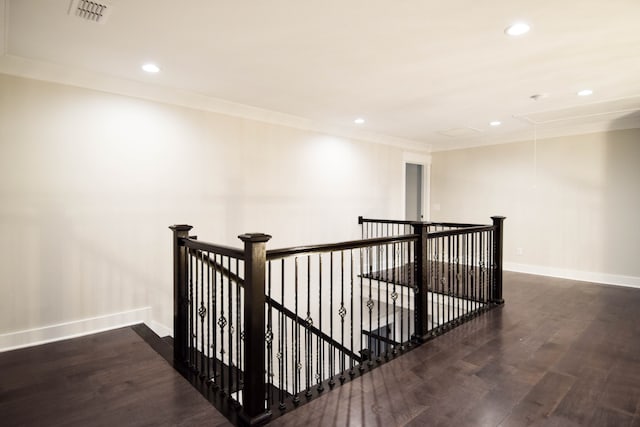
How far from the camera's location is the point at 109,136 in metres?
3.46

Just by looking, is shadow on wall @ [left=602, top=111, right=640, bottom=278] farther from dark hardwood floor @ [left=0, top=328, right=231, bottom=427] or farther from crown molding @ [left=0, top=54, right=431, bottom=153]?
dark hardwood floor @ [left=0, top=328, right=231, bottom=427]

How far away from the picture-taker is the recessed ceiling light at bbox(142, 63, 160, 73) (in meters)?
3.16

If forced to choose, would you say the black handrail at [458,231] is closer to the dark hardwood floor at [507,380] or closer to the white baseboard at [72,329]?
the dark hardwood floor at [507,380]

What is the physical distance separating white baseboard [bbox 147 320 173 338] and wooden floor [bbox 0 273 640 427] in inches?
12.5

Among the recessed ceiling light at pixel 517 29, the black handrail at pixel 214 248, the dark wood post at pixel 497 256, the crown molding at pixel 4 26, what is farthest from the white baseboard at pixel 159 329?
the recessed ceiling light at pixel 517 29

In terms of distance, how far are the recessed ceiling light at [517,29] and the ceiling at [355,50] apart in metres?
0.05

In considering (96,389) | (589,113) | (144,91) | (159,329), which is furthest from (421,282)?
(589,113)

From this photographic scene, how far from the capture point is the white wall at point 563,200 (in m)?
5.29

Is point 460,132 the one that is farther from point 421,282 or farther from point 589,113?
point 421,282

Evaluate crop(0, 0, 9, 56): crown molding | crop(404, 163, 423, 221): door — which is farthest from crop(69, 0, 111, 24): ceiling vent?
crop(404, 163, 423, 221): door

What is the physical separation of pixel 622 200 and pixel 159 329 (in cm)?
663

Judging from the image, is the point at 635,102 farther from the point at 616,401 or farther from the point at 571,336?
the point at 616,401

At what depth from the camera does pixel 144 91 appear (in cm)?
365

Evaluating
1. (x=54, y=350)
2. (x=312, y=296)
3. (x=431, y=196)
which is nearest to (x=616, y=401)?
(x=312, y=296)
